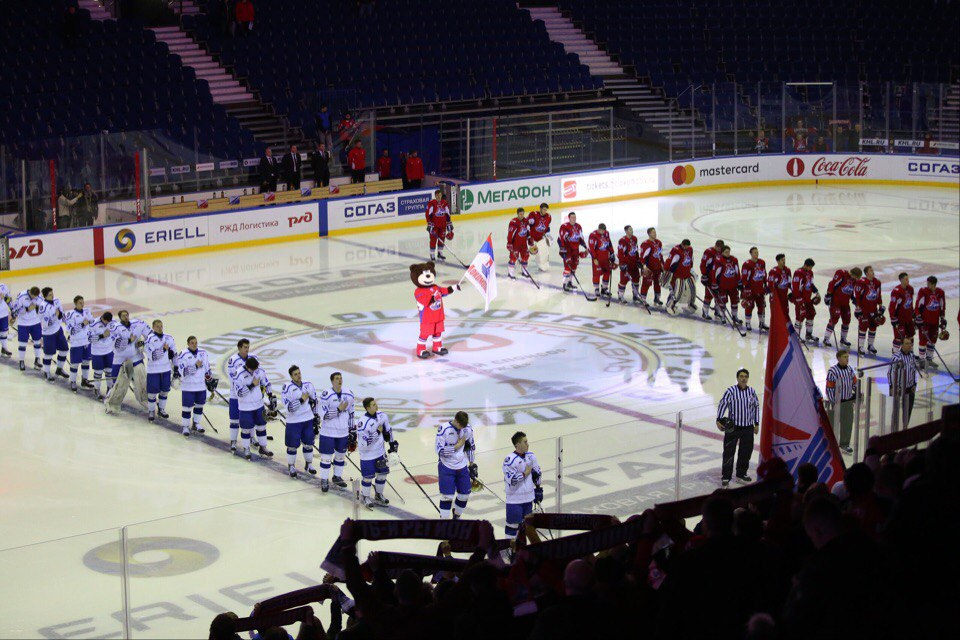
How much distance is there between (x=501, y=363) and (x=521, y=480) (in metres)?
7.72

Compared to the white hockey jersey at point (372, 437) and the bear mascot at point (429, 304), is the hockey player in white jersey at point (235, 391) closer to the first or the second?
the white hockey jersey at point (372, 437)

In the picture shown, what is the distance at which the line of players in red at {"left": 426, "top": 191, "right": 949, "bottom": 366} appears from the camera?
1914 centimetres

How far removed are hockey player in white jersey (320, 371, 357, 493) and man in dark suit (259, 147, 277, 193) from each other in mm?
16335

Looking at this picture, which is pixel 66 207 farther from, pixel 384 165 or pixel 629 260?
pixel 629 260

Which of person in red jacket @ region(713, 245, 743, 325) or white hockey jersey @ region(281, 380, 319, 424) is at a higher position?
person in red jacket @ region(713, 245, 743, 325)

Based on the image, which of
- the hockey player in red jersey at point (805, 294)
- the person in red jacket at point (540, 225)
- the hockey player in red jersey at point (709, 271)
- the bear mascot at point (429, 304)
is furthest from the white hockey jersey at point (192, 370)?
the person in red jacket at point (540, 225)

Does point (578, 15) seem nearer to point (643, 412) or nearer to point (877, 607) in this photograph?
point (643, 412)

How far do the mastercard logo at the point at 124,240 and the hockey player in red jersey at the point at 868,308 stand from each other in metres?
14.6

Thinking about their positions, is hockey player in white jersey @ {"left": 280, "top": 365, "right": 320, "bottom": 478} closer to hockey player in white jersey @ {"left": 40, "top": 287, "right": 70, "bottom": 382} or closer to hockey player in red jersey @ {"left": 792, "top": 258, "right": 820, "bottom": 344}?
hockey player in white jersey @ {"left": 40, "top": 287, "right": 70, "bottom": 382}

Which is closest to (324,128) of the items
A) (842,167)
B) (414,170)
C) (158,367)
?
(414,170)

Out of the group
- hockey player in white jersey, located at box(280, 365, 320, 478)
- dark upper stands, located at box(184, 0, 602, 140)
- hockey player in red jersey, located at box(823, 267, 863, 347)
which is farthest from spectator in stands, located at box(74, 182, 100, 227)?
hockey player in red jersey, located at box(823, 267, 863, 347)

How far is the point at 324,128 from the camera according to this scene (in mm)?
32156

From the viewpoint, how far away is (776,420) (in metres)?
9.91

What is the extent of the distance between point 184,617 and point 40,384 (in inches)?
413
